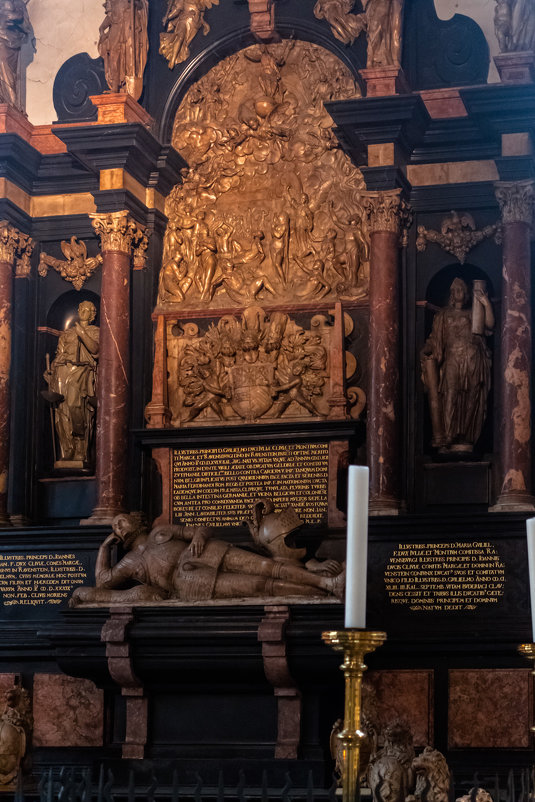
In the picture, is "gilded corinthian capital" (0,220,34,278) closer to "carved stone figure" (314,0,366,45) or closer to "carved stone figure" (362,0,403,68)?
"carved stone figure" (314,0,366,45)

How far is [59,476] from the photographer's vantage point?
16609mm

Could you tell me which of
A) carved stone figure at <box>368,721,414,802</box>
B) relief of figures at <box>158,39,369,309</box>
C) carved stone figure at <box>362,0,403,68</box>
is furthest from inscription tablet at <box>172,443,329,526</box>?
carved stone figure at <box>368,721,414,802</box>

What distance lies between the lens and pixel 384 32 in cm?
1548

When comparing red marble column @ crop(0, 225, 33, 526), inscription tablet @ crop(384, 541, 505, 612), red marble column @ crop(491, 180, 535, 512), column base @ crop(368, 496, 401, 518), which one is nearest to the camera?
inscription tablet @ crop(384, 541, 505, 612)

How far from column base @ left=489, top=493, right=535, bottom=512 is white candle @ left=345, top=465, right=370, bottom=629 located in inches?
370

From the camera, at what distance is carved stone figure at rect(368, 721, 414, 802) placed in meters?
8.06

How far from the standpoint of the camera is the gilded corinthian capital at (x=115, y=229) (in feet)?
52.4

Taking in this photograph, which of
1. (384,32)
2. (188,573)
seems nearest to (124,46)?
(384,32)

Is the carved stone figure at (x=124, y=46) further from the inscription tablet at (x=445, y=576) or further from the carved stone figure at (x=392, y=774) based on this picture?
the carved stone figure at (x=392, y=774)

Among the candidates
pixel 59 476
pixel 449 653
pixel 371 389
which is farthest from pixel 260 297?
pixel 449 653

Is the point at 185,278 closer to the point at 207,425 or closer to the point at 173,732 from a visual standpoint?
the point at 207,425

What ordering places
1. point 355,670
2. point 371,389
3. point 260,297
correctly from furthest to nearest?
1. point 260,297
2. point 371,389
3. point 355,670

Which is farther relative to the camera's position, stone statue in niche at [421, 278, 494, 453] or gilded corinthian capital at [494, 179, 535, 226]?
stone statue in niche at [421, 278, 494, 453]

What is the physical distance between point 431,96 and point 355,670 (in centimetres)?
1176
